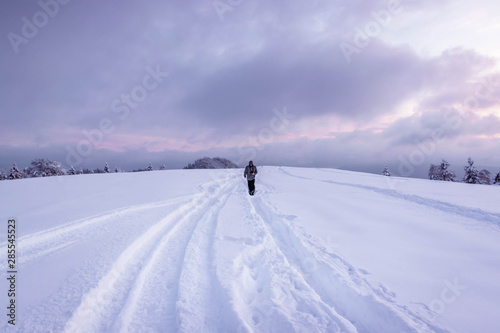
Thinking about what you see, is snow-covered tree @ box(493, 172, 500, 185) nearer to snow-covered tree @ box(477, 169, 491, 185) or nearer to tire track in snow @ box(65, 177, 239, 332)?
snow-covered tree @ box(477, 169, 491, 185)

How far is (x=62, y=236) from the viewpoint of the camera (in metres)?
5.98

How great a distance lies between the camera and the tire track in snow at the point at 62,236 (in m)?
5.03

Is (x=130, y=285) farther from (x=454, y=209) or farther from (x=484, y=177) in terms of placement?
(x=484, y=177)

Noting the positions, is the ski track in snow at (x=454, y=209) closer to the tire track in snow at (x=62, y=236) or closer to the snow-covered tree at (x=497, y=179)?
the tire track in snow at (x=62, y=236)

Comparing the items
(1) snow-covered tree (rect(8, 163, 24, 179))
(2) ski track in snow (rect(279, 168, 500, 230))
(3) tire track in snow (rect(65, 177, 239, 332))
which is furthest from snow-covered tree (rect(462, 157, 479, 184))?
(1) snow-covered tree (rect(8, 163, 24, 179))

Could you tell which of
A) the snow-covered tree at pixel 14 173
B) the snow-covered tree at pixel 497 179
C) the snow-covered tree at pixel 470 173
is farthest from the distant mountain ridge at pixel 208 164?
the snow-covered tree at pixel 497 179

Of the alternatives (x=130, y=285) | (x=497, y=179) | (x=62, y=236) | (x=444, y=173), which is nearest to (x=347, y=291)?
(x=130, y=285)

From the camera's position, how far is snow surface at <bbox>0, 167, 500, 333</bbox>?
3031mm

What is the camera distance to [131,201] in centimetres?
1011

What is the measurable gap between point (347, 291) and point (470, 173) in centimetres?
4845

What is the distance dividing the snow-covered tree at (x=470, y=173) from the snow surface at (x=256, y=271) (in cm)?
3921

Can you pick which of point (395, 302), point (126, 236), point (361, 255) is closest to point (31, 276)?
point (126, 236)

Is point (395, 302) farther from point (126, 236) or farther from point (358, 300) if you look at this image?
point (126, 236)

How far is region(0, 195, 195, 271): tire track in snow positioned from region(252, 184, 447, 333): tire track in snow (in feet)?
19.0
